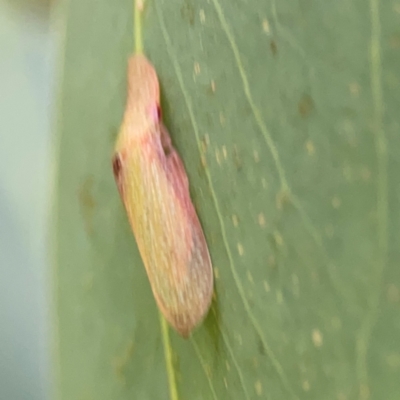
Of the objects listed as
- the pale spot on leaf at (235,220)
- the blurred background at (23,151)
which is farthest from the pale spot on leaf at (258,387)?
the blurred background at (23,151)

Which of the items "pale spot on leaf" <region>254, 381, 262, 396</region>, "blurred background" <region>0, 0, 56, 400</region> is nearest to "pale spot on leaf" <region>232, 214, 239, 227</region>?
"pale spot on leaf" <region>254, 381, 262, 396</region>

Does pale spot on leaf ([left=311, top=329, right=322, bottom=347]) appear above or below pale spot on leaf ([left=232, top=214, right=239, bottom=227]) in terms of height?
below

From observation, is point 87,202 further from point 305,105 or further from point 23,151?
point 23,151

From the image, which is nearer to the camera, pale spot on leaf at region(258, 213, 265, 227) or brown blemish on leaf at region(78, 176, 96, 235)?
pale spot on leaf at region(258, 213, 265, 227)

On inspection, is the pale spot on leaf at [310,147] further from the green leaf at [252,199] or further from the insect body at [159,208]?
the insect body at [159,208]

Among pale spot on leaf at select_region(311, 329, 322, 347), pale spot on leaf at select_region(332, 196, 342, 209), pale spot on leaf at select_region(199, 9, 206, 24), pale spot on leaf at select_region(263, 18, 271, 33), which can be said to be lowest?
pale spot on leaf at select_region(311, 329, 322, 347)

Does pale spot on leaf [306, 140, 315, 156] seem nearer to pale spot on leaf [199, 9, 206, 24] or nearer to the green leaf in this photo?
the green leaf

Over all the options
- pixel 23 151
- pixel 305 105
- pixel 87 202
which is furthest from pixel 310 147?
pixel 23 151

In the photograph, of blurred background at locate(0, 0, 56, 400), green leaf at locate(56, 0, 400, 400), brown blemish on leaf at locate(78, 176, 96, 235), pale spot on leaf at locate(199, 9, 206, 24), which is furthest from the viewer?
blurred background at locate(0, 0, 56, 400)
